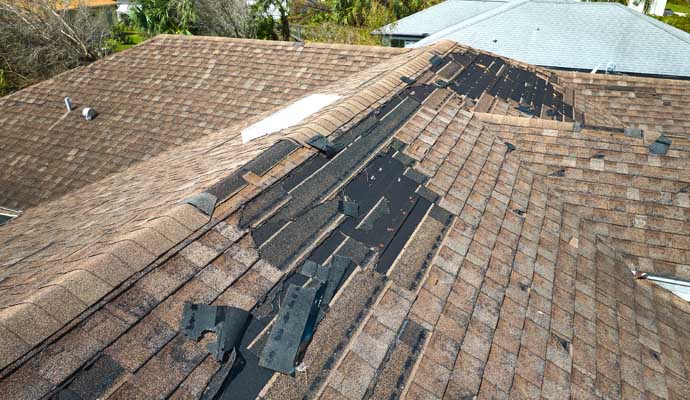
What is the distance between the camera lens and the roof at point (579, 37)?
56.9ft

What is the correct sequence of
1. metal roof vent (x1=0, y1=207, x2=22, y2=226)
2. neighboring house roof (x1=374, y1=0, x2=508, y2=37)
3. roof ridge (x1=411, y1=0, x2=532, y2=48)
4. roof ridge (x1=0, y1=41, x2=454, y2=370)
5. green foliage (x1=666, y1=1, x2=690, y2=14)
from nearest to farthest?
roof ridge (x1=0, y1=41, x2=454, y2=370), metal roof vent (x1=0, y1=207, x2=22, y2=226), roof ridge (x1=411, y1=0, x2=532, y2=48), neighboring house roof (x1=374, y1=0, x2=508, y2=37), green foliage (x1=666, y1=1, x2=690, y2=14)

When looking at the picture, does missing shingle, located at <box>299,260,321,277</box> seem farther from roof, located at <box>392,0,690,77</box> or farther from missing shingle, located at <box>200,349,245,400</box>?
roof, located at <box>392,0,690,77</box>

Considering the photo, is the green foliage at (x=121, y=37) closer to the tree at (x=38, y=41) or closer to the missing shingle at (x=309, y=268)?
the tree at (x=38, y=41)

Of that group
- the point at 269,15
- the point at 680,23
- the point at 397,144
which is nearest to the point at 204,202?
the point at 397,144

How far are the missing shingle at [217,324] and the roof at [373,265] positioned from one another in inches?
0.8

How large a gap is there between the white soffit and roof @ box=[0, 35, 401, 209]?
2859 mm

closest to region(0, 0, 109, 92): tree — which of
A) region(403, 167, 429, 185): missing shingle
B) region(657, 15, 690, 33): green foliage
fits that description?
region(403, 167, 429, 185): missing shingle

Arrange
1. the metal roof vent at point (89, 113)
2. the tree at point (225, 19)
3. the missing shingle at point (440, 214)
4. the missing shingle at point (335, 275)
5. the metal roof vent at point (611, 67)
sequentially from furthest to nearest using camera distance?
the tree at point (225, 19) < the metal roof vent at point (611, 67) < the metal roof vent at point (89, 113) < the missing shingle at point (440, 214) < the missing shingle at point (335, 275)

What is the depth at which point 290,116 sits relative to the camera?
6688 millimetres

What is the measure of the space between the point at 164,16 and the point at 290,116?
20.3m

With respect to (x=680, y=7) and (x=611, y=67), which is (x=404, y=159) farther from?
(x=680, y=7)

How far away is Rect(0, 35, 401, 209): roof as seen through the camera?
9633mm

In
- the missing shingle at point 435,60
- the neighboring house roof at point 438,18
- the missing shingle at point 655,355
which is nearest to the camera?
the missing shingle at point 655,355

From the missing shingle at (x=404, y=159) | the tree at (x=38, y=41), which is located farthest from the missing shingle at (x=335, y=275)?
the tree at (x=38, y=41)
